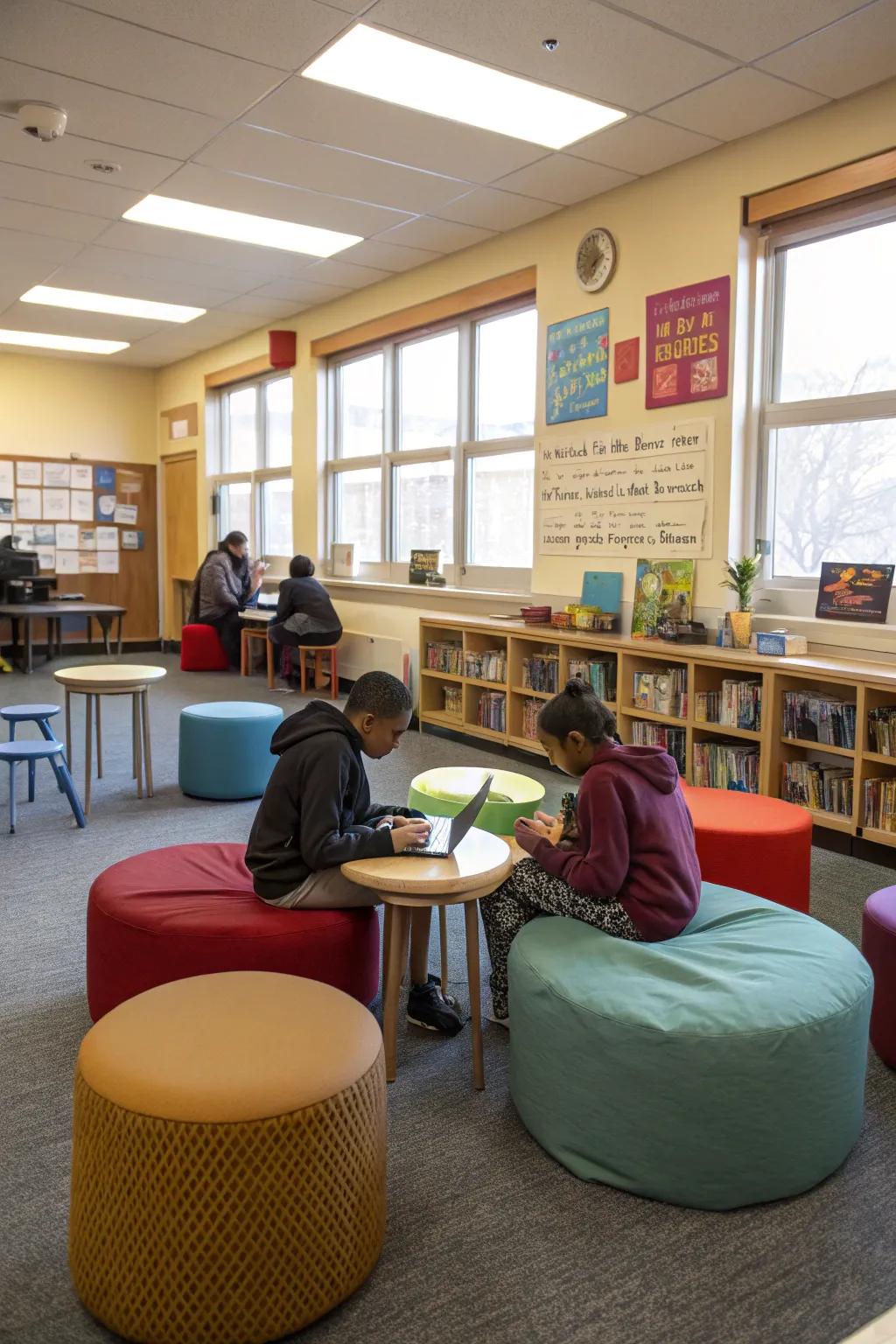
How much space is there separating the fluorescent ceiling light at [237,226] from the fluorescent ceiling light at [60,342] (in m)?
3.92

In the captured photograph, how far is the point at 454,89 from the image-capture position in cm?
422

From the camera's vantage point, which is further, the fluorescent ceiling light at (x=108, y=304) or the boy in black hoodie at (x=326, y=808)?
the fluorescent ceiling light at (x=108, y=304)

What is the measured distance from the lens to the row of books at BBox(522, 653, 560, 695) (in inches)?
219

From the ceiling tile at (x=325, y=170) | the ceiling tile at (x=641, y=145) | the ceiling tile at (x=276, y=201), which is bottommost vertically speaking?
the ceiling tile at (x=641, y=145)

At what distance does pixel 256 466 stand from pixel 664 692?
6.19 metres

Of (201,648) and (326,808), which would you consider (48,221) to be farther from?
(326,808)

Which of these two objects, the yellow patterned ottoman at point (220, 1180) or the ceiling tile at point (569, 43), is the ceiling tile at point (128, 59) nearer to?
the ceiling tile at point (569, 43)

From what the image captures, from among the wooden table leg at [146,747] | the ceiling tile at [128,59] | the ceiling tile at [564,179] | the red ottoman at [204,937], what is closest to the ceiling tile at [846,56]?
the ceiling tile at [564,179]

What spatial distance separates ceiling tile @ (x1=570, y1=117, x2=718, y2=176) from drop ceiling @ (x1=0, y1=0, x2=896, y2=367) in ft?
0.04

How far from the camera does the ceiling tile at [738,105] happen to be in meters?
4.04

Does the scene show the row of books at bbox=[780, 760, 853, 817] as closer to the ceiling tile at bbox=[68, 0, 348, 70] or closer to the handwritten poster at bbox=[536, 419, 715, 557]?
the handwritten poster at bbox=[536, 419, 715, 557]

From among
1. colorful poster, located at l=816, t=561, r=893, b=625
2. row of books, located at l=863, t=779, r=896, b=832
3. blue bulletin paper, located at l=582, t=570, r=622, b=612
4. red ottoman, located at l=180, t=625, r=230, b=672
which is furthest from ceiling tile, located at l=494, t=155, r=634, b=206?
red ottoman, located at l=180, t=625, r=230, b=672

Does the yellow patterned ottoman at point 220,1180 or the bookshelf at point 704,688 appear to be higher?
the bookshelf at point 704,688

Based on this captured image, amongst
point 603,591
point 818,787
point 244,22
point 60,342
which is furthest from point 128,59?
point 60,342
